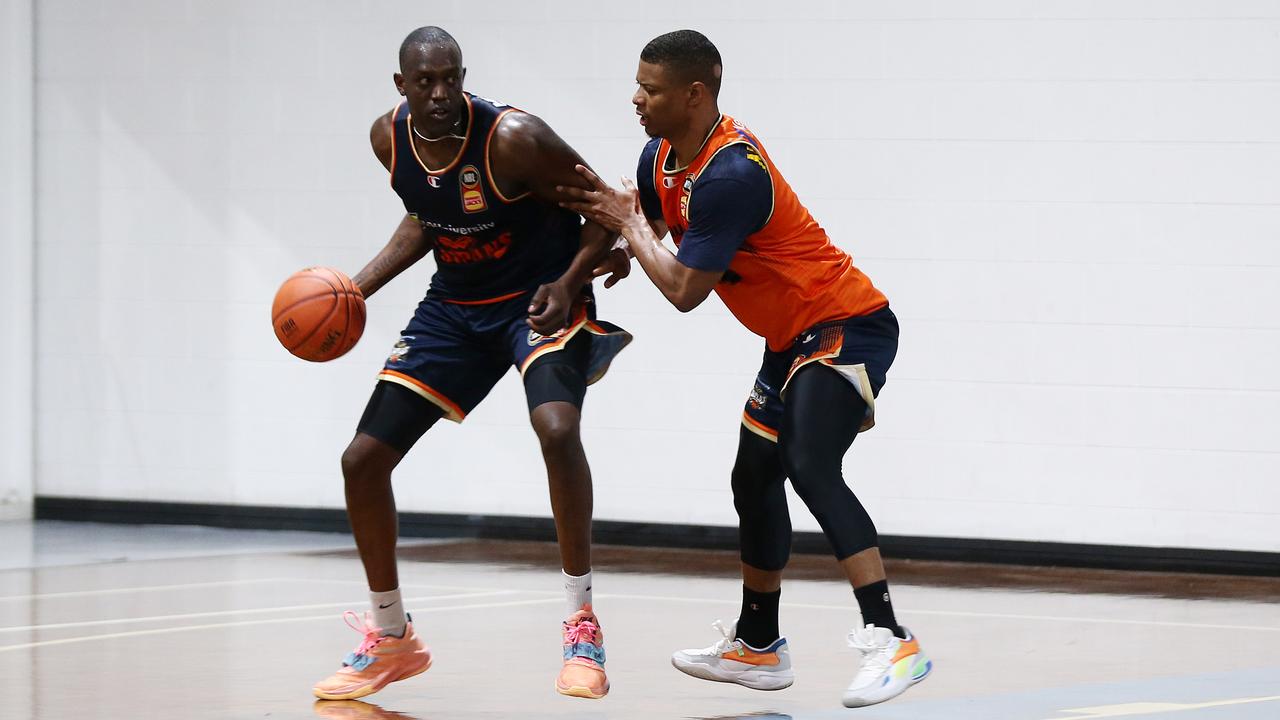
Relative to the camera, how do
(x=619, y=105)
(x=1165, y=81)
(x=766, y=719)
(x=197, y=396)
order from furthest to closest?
(x=197, y=396)
(x=619, y=105)
(x=1165, y=81)
(x=766, y=719)

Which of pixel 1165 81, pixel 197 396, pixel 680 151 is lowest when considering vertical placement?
pixel 197 396

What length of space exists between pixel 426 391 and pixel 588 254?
→ 0.58 meters

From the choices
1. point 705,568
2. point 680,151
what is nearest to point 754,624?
point 680,151

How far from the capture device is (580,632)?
4.61 metres

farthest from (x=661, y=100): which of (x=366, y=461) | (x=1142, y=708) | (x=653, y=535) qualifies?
(x=653, y=535)

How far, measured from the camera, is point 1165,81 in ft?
26.0

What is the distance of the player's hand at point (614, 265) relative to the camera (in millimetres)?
4762

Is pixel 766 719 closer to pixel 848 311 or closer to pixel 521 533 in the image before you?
pixel 848 311

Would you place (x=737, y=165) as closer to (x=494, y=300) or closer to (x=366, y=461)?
(x=494, y=300)

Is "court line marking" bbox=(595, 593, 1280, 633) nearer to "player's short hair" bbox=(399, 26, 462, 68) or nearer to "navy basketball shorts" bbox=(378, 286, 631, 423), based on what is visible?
"navy basketball shorts" bbox=(378, 286, 631, 423)

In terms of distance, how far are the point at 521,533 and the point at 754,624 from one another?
427 centimetres

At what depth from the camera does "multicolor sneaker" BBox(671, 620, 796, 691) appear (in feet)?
15.7

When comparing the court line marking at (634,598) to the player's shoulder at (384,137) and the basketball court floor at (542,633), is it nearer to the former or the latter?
the basketball court floor at (542,633)

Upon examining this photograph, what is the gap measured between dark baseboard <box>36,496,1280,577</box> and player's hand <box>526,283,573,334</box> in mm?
4001
